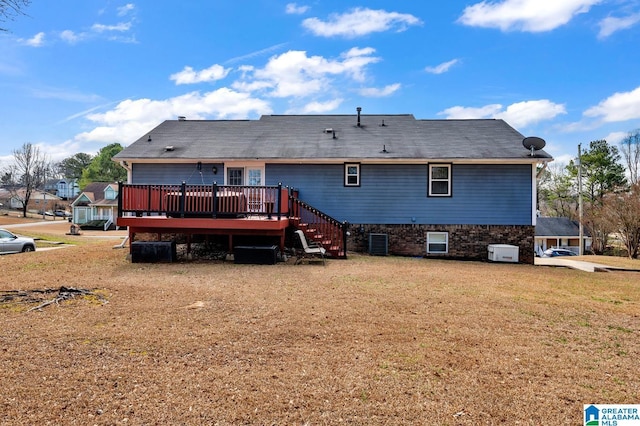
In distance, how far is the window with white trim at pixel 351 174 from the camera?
12.8 meters

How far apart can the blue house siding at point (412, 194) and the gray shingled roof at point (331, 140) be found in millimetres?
511

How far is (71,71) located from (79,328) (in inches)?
609

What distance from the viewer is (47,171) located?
2261 inches

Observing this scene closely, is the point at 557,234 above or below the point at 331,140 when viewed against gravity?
below

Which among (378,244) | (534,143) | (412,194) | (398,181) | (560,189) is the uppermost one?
(560,189)

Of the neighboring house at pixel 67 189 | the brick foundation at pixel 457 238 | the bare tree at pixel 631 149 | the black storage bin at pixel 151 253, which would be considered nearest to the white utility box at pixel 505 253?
the brick foundation at pixel 457 238

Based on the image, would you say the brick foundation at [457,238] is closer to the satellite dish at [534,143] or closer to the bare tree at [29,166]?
the satellite dish at [534,143]

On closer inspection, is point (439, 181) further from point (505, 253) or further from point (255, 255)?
point (255, 255)

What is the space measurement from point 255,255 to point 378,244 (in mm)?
4842

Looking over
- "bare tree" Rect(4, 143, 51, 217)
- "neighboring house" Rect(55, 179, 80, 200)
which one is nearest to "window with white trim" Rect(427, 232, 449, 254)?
"bare tree" Rect(4, 143, 51, 217)

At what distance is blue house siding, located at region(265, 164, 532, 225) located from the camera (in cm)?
1250

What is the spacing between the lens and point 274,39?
16.3m

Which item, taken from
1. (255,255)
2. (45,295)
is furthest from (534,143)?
(45,295)

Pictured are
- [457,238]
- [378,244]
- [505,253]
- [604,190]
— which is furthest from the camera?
[604,190]
